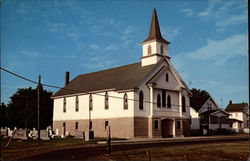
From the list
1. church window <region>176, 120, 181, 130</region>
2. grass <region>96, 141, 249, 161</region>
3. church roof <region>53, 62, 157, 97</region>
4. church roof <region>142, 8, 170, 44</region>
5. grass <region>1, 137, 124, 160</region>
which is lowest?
grass <region>1, 137, 124, 160</region>

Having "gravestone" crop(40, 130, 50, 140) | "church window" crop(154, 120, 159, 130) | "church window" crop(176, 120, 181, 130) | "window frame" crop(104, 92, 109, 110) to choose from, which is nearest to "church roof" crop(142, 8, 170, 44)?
"window frame" crop(104, 92, 109, 110)

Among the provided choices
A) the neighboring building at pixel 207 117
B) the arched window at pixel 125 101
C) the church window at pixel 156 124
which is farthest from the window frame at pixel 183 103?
the neighboring building at pixel 207 117

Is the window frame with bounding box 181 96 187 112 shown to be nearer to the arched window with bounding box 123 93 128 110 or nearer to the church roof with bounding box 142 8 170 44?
the church roof with bounding box 142 8 170 44

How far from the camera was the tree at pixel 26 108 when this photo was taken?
63375 millimetres

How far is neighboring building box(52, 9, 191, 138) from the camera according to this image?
1684 inches

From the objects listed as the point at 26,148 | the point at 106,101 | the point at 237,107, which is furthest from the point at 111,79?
the point at 237,107

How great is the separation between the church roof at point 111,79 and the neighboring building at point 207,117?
799 inches

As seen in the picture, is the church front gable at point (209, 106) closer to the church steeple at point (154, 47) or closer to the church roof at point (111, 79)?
the church steeple at point (154, 47)

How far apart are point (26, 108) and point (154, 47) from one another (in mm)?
30605

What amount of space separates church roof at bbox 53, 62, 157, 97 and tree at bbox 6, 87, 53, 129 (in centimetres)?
908

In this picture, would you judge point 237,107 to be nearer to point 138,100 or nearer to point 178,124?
point 178,124

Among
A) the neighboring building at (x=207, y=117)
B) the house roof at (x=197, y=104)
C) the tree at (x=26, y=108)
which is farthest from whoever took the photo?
the house roof at (x=197, y=104)

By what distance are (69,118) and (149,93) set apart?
54.9 feet

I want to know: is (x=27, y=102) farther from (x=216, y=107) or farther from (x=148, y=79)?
(x=216, y=107)
